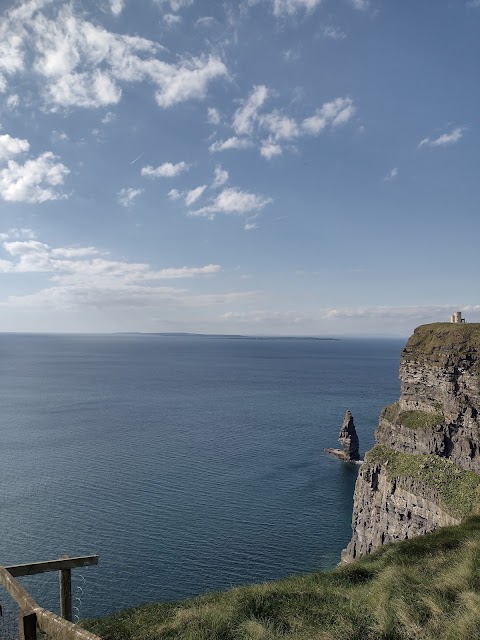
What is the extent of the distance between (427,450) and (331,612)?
128 feet

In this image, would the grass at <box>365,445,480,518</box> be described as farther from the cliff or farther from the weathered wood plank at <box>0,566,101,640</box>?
A: the weathered wood plank at <box>0,566,101,640</box>

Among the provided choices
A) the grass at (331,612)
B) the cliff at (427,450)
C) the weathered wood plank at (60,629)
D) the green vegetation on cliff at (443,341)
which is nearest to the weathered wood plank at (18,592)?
the weathered wood plank at (60,629)

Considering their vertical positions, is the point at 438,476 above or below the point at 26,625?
below

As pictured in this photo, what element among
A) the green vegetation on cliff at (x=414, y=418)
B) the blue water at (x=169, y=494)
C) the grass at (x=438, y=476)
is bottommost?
the blue water at (x=169, y=494)

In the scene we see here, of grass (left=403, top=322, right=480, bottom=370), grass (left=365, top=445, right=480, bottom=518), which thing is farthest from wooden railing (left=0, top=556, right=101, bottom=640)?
grass (left=403, top=322, right=480, bottom=370)

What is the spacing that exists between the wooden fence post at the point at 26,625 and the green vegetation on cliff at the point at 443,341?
48.3m

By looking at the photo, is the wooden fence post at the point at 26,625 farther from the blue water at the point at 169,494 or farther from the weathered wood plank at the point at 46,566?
the blue water at the point at 169,494

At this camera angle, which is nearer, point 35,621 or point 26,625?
point 26,625

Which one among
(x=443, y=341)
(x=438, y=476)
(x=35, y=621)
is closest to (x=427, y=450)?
(x=438, y=476)

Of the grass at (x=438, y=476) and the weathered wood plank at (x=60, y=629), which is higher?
the weathered wood plank at (x=60, y=629)

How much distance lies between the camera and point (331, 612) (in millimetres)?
11844

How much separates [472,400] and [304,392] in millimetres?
121559

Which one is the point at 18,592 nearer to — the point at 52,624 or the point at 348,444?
the point at 52,624

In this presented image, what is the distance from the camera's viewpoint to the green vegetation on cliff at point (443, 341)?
1882 inches
